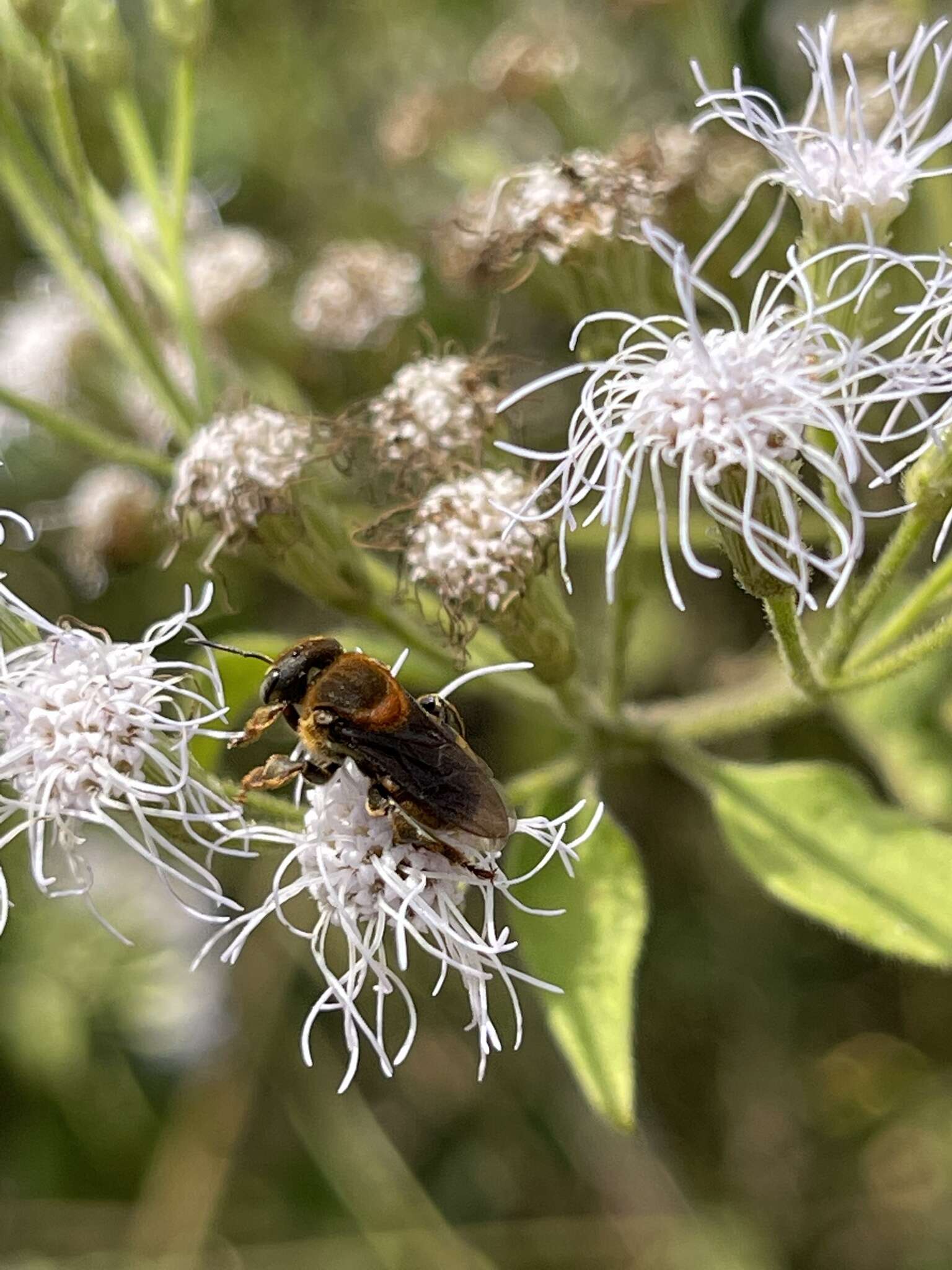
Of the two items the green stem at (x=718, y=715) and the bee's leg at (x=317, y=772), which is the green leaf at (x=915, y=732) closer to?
the green stem at (x=718, y=715)

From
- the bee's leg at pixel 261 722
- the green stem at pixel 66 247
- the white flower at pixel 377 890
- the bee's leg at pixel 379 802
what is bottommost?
the white flower at pixel 377 890

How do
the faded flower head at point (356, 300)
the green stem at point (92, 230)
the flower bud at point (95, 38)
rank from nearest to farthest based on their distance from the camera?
1. the green stem at point (92, 230)
2. the flower bud at point (95, 38)
3. the faded flower head at point (356, 300)

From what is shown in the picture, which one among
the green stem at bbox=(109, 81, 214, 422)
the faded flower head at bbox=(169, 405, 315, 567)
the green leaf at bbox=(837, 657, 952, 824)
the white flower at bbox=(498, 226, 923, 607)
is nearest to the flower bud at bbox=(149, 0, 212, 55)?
the green stem at bbox=(109, 81, 214, 422)

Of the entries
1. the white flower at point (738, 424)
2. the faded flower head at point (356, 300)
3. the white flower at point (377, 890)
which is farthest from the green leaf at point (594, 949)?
the faded flower head at point (356, 300)

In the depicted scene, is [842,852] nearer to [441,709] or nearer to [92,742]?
[441,709]

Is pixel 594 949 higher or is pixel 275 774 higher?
pixel 275 774

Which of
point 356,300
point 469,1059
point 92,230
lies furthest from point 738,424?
point 469,1059
